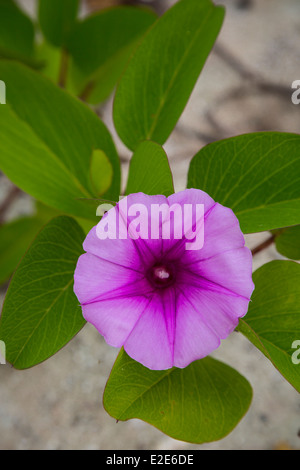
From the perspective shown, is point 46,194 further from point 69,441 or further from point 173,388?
point 69,441

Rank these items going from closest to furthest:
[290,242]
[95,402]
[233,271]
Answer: [233,271], [290,242], [95,402]

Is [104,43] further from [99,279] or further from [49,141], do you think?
[99,279]

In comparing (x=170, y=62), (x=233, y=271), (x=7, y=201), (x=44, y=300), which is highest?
(x=170, y=62)

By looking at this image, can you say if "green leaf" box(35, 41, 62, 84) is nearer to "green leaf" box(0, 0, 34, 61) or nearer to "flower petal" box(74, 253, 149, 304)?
"green leaf" box(0, 0, 34, 61)

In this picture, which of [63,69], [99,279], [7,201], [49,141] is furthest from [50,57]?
[99,279]

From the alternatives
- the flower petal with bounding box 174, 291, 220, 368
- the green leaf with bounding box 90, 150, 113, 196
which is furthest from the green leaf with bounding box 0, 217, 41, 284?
the flower petal with bounding box 174, 291, 220, 368

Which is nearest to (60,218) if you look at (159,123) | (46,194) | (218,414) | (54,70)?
(46,194)
